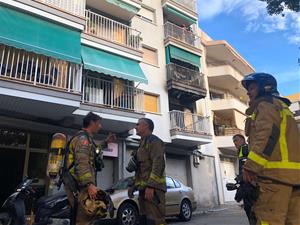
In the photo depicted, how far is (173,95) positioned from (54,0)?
8543 millimetres

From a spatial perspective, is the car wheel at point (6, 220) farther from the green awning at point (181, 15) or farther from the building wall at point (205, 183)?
the green awning at point (181, 15)

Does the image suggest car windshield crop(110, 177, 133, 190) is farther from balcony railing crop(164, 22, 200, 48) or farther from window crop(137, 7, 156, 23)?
window crop(137, 7, 156, 23)

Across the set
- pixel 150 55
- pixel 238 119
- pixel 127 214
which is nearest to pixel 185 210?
pixel 127 214

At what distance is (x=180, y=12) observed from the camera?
65.1 ft

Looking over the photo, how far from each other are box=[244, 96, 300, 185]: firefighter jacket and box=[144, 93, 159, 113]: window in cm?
1252

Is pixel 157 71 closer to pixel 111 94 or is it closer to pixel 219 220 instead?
pixel 111 94

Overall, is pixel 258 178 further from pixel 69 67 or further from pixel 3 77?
pixel 69 67

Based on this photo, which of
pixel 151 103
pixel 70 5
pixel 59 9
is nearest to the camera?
pixel 59 9

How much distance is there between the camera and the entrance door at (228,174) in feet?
64.3

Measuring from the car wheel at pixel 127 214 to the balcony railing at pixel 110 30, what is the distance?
7.83 m

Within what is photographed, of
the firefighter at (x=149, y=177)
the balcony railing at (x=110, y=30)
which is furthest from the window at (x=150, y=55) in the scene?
the firefighter at (x=149, y=177)

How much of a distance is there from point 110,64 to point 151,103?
3951mm

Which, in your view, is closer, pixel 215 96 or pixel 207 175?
pixel 207 175

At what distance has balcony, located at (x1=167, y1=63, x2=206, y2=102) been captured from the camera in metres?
16.9
